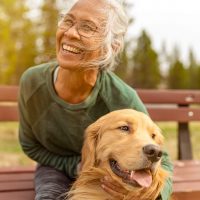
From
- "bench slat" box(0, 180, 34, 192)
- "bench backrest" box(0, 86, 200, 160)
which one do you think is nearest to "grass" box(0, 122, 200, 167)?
"bench backrest" box(0, 86, 200, 160)

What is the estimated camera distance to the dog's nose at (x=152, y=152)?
2160 mm

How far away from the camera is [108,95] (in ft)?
9.27

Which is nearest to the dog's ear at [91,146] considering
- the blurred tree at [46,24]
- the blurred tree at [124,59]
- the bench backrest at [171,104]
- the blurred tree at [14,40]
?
the blurred tree at [124,59]

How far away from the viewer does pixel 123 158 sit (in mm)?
2279

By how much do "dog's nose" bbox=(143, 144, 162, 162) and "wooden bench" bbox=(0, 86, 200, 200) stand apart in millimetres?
911

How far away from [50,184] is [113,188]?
46 centimetres

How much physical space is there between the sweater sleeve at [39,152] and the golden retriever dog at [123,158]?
359 mm

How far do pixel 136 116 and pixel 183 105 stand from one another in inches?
83.4

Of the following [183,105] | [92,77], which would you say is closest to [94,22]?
[92,77]

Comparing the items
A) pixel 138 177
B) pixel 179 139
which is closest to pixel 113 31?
pixel 138 177

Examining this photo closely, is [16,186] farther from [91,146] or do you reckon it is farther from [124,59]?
[124,59]

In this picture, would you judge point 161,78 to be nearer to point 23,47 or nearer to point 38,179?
point 23,47

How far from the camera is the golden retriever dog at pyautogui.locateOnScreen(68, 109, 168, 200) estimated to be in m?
2.23

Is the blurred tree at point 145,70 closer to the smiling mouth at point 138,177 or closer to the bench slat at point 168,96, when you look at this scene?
the bench slat at point 168,96
